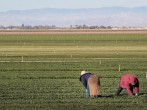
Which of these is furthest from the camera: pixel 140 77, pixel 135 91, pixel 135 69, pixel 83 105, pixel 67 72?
pixel 135 69

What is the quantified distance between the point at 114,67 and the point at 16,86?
15958 millimetres

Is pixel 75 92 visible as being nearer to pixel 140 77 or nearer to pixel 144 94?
pixel 144 94

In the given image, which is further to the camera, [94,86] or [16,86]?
[16,86]

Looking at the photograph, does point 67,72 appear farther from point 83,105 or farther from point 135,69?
point 83,105

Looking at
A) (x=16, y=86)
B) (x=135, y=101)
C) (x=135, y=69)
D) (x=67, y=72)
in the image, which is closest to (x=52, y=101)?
(x=135, y=101)

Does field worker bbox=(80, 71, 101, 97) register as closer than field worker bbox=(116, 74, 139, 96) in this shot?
Yes

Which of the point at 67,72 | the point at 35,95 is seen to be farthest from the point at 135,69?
the point at 35,95

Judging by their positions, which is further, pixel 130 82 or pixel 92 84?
pixel 130 82

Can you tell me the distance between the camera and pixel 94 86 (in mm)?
23375

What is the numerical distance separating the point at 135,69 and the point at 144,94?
613 inches

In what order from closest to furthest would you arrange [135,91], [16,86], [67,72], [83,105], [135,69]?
[83,105] < [135,91] < [16,86] < [67,72] < [135,69]

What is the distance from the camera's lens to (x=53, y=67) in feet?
141

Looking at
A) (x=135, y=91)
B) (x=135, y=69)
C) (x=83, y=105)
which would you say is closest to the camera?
(x=83, y=105)

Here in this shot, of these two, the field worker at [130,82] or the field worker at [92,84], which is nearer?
the field worker at [92,84]
